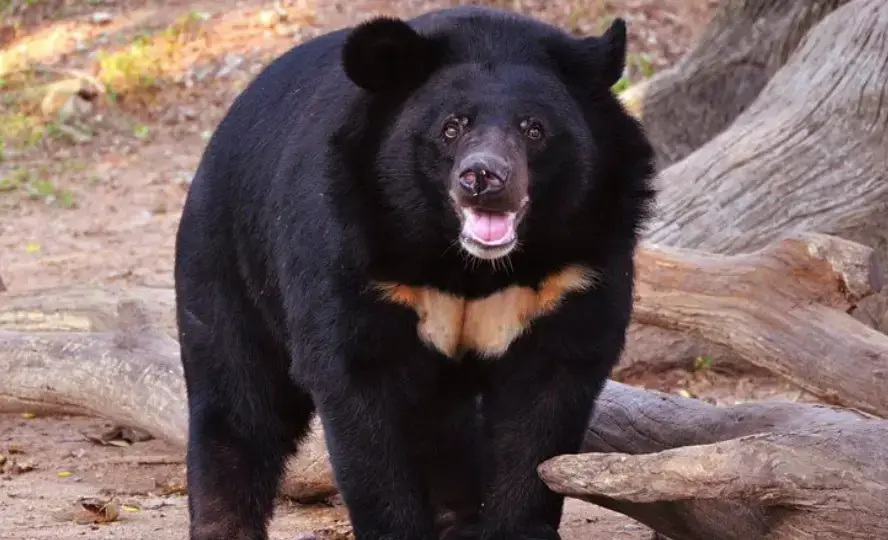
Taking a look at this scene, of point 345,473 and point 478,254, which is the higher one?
point 478,254

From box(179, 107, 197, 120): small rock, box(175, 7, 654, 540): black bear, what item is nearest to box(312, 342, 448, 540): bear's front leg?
box(175, 7, 654, 540): black bear

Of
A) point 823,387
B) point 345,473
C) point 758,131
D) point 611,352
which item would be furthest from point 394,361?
point 758,131

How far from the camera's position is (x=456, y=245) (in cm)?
340

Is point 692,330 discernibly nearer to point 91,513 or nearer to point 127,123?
point 91,513

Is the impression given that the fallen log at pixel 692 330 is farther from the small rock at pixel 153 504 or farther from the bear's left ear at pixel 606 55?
the bear's left ear at pixel 606 55

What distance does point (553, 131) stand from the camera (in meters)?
3.34

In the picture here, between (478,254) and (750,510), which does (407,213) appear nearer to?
(478,254)

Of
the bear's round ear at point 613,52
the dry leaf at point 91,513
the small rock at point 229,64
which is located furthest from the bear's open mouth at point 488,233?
the small rock at point 229,64

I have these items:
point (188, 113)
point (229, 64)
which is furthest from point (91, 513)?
point (229, 64)

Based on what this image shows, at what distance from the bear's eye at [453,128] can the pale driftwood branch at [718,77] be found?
4.48 m

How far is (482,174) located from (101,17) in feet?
29.6

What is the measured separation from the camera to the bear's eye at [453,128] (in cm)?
331

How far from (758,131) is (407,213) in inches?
130

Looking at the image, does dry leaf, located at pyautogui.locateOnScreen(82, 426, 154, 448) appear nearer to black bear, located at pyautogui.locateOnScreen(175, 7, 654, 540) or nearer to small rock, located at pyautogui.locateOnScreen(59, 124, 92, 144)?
black bear, located at pyautogui.locateOnScreen(175, 7, 654, 540)
